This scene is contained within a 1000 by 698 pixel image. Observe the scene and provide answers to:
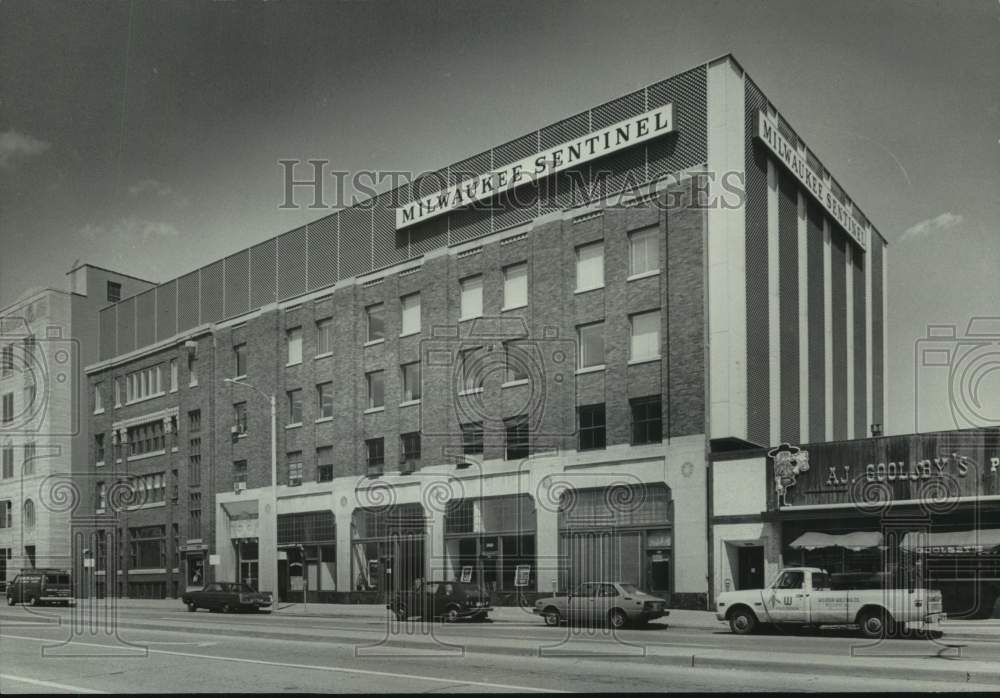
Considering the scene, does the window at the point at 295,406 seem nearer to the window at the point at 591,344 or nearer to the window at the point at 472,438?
the window at the point at 472,438

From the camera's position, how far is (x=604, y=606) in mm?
26984

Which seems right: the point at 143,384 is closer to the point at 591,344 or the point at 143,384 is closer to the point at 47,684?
the point at 591,344

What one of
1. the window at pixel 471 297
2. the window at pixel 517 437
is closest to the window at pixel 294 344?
the window at pixel 471 297

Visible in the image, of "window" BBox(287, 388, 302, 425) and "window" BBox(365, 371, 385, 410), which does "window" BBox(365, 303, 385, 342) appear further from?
"window" BBox(287, 388, 302, 425)

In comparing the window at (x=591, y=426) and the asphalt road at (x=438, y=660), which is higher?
the window at (x=591, y=426)

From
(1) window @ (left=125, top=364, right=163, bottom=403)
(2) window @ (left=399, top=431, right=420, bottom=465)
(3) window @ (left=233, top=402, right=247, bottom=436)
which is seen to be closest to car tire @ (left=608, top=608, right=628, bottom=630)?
(2) window @ (left=399, top=431, right=420, bottom=465)

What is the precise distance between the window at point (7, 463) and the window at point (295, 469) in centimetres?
3297

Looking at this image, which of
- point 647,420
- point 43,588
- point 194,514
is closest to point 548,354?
point 647,420

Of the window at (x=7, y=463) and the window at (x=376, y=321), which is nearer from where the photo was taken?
the window at (x=376, y=321)

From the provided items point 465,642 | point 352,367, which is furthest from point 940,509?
point 352,367

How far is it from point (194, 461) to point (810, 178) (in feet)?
119

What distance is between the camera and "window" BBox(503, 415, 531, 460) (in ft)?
128

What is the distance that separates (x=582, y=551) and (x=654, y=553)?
304cm

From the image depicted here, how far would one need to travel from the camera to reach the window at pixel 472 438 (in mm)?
40719
